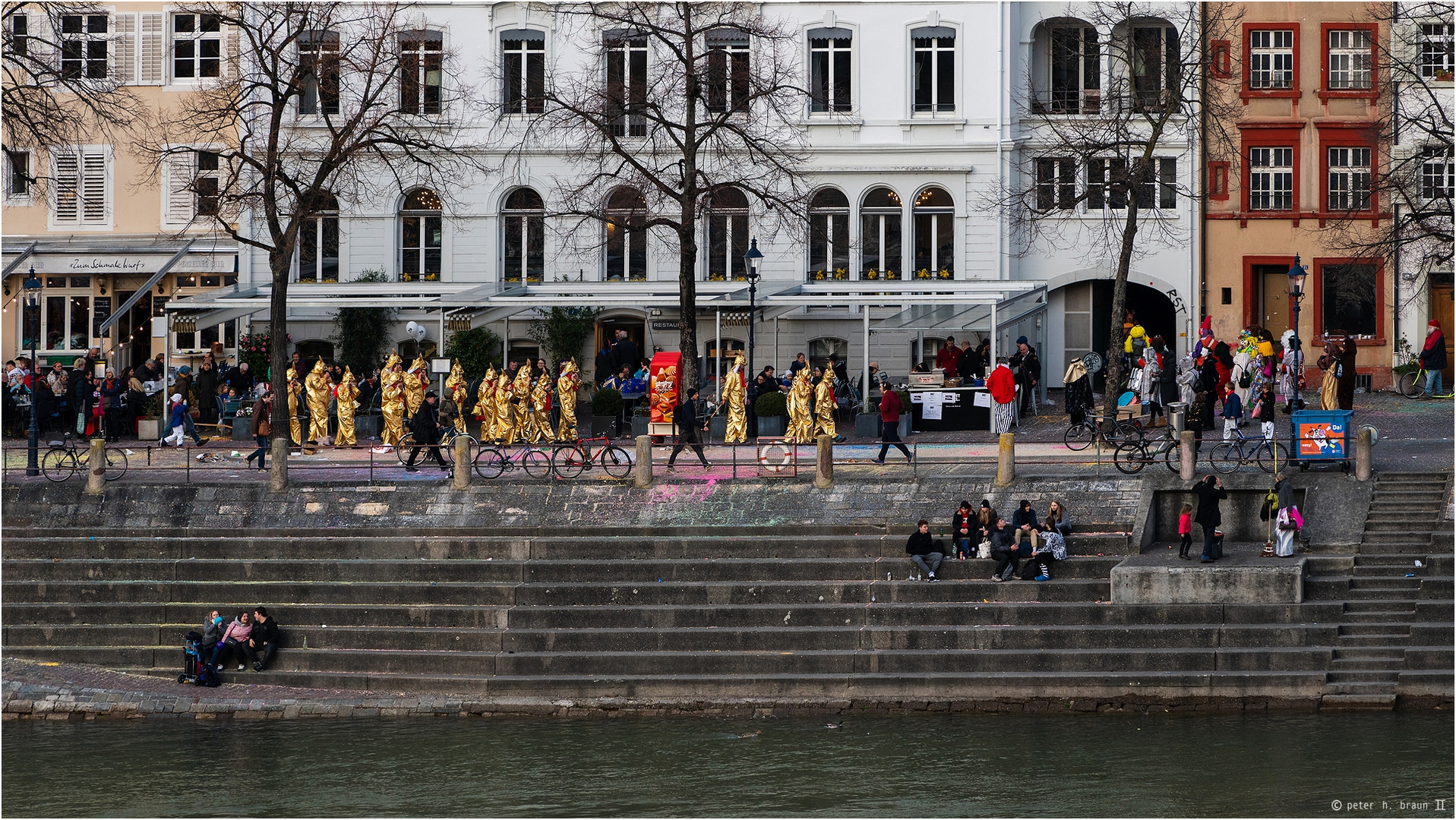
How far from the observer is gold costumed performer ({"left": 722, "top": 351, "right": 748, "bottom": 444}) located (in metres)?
32.8

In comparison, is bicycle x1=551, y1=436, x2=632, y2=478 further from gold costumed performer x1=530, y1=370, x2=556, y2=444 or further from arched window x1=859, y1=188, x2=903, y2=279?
arched window x1=859, y1=188, x2=903, y2=279

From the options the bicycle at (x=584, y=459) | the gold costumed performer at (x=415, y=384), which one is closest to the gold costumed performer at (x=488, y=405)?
the gold costumed performer at (x=415, y=384)

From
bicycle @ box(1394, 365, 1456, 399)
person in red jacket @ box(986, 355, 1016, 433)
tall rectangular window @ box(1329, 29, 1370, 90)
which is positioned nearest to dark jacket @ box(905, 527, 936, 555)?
person in red jacket @ box(986, 355, 1016, 433)

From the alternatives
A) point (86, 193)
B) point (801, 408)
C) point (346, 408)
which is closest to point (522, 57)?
point (86, 193)

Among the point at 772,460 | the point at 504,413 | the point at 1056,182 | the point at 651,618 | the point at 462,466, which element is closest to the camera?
the point at 651,618

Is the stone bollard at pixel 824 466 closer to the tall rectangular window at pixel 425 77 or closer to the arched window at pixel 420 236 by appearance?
the tall rectangular window at pixel 425 77

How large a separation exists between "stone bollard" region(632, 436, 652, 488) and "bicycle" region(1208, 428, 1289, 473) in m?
8.03

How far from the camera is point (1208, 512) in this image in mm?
25703

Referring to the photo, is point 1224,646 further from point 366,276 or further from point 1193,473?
point 366,276

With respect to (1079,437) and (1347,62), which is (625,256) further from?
(1347,62)

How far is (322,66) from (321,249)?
9845mm

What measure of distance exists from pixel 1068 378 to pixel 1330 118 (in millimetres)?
12094

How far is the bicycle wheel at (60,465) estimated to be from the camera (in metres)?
30.1

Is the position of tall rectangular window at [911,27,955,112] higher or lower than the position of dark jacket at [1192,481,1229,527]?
higher
